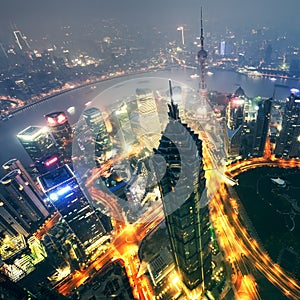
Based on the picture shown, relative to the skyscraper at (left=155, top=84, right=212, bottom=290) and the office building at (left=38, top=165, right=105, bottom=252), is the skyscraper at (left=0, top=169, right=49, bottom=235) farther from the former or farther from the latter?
the skyscraper at (left=155, top=84, right=212, bottom=290)

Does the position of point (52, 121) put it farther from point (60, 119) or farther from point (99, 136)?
point (99, 136)

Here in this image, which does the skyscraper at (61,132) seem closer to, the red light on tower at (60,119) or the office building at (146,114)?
the red light on tower at (60,119)

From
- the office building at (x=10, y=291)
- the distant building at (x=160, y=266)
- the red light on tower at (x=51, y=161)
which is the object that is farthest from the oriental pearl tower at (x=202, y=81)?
the office building at (x=10, y=291)

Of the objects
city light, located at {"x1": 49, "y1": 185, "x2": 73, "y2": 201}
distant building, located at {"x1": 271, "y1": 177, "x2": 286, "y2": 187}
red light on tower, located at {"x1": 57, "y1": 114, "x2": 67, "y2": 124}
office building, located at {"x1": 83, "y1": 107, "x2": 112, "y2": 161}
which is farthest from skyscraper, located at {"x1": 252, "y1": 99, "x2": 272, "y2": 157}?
red light on tower, located at {"x1": 57, "y1": 114, "x2": 67, "y2": 124}

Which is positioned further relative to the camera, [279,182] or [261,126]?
[261,126]

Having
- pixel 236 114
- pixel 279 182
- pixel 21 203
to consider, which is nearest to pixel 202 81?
pixel 236 114
